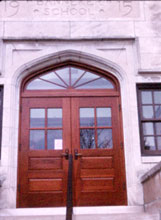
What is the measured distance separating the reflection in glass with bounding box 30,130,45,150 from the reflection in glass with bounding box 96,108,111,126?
1.21 m

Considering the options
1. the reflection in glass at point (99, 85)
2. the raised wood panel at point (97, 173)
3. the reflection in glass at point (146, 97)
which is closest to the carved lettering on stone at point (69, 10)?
the reflection in glass at point (99, 85)

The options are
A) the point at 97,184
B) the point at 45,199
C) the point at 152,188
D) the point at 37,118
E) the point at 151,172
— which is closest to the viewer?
the point at 151,172

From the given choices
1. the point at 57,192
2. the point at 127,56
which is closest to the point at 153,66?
the point at 127,56

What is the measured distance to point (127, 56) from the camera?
298 inches

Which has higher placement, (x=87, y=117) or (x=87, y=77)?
(x=87, y=77)

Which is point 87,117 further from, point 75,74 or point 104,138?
point 75,74

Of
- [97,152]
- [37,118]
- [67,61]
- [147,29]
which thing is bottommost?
[97,152]

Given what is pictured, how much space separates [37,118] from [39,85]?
79 centimetres

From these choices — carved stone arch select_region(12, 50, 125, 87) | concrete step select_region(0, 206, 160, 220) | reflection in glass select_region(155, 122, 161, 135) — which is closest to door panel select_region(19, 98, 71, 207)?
concrete step select_region(0, 206, 160, 220)

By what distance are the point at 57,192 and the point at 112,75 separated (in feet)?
9.07

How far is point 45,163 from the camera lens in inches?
276

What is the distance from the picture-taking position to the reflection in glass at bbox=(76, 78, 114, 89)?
765 centimetres

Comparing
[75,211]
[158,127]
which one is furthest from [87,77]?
[75,211]

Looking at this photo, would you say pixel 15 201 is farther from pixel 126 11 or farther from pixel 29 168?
pixel 126 11
